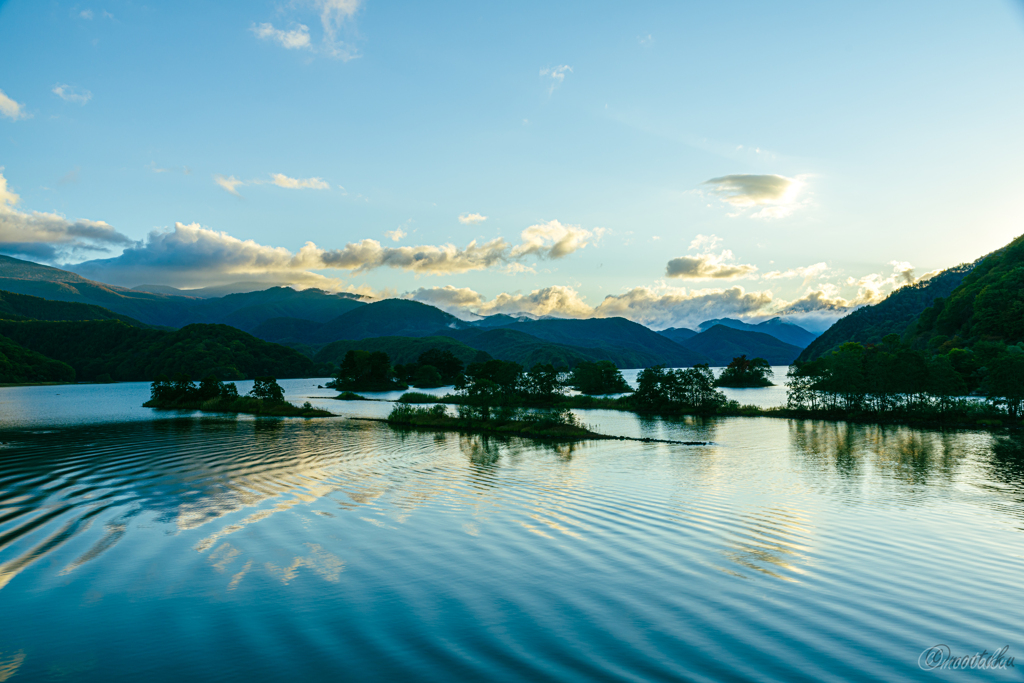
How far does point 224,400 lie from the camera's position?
9362 cm

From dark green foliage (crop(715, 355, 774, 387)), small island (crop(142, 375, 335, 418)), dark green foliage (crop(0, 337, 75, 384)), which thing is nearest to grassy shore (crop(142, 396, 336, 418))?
small island (crop(142, 375, 335, 418))

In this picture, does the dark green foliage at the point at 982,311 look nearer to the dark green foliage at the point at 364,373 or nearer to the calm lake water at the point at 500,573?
the calm lake water at the point at 500,573

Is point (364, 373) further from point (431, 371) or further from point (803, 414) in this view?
point (803, 414)

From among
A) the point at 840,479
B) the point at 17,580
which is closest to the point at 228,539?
the point at 17,580

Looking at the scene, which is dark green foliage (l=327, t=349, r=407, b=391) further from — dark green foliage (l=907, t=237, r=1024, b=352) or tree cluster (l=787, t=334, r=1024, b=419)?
dark green foliage (l=907, t=237, r=1024, b=352)

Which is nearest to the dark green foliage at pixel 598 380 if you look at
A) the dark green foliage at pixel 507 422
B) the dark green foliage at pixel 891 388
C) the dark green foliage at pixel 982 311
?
the dark green foliage at pixel 891 388

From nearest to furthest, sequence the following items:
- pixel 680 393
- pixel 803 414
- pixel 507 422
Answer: pixel 507 422 < pixel 803 414 < pixel 680 393

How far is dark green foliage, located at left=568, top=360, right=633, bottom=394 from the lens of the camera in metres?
139

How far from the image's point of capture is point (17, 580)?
14.9 metres

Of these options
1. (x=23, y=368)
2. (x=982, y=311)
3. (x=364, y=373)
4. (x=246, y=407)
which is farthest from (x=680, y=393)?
(x=23, y=368)

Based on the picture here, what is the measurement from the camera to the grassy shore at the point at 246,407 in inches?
3285

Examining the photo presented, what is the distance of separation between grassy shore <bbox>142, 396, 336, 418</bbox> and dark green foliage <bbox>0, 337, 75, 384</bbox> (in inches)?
5439

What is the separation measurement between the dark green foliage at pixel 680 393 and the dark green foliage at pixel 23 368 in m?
217

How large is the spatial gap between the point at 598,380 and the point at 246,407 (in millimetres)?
84329
